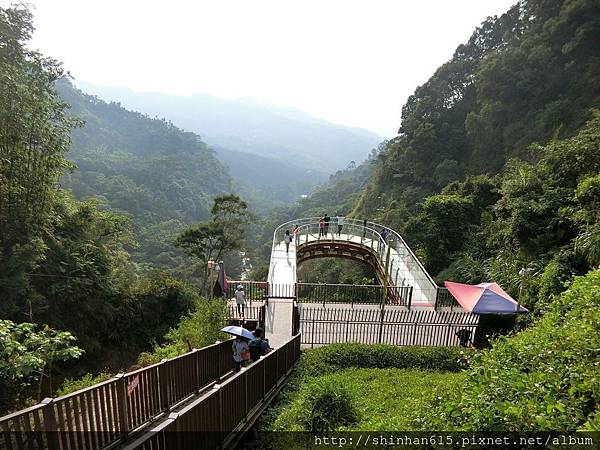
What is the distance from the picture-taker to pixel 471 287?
31.5 feet

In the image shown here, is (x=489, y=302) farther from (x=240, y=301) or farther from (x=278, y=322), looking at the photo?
(x=240, y=301)

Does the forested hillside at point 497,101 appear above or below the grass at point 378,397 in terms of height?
above

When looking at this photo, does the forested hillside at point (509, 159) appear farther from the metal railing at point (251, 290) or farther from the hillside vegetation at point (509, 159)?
the metal railing at point (251, 290)

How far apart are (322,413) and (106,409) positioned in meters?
2.75

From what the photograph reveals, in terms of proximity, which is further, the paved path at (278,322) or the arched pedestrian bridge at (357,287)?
the arched pedestrian bridge at (357,287)

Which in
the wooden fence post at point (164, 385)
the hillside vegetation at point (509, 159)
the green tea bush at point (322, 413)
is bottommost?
the green tea bush at point (322, 413)

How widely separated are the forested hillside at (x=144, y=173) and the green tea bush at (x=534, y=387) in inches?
Answer: 1476

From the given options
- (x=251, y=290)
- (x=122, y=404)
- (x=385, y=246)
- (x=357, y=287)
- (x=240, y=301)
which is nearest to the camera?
(x=122, y=404)

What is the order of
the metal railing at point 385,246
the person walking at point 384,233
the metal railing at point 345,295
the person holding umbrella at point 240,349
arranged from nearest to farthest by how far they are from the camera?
the person holding umbrella at point 240,349 < the metal railing at point 345,295 < the metal railing at point 385,246 < the person walking at point 384,233

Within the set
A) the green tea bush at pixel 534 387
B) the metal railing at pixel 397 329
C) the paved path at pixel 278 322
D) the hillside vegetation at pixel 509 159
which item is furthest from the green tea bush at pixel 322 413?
the hillside vegetation at pixel 509 159

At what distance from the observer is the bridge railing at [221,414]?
3.31 metres

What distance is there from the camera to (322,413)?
5051 millimetres

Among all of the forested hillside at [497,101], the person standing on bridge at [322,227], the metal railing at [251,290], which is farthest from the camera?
the forested hillside at [497,101]

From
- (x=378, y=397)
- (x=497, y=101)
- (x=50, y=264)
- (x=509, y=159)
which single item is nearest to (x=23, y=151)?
(x=50, y=264)
